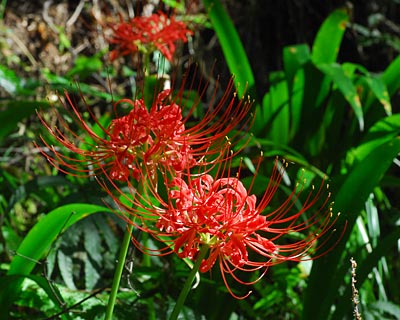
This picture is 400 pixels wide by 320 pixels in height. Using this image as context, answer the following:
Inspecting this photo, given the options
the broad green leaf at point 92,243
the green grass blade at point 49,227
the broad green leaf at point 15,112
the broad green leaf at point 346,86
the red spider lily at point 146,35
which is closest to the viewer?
the green grass blade at point 49,227

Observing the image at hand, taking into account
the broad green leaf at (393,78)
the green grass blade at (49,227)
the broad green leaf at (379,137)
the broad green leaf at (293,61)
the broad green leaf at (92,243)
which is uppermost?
the broad green leaf at (293,61)

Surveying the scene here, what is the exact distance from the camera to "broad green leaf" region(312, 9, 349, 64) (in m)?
2.46

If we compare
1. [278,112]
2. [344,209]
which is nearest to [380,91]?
[278,112]

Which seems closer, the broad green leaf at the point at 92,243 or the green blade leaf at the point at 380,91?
the broad green leaf at the point at 92,243

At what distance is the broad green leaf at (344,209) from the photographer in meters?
1.48

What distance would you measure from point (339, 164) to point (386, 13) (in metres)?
1.59

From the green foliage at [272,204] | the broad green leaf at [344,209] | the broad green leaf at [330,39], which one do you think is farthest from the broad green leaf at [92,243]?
the broad green leaf at [330,39]

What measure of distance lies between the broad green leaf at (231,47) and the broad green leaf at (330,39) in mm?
343

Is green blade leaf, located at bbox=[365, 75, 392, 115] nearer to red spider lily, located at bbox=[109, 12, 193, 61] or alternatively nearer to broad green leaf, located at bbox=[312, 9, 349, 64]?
broad green leaf, located at bbox=[312, 9, 349, 64]

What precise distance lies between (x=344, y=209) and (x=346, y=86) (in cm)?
74

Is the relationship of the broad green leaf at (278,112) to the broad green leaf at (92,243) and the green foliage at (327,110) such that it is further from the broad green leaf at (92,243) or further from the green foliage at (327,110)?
the broad green leaf at (92,243)

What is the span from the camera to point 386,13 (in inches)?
138

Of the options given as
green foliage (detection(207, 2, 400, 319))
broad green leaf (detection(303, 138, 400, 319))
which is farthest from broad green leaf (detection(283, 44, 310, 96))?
broad green leaf (detection(303, 138, 400, 319))

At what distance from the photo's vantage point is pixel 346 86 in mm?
2098
